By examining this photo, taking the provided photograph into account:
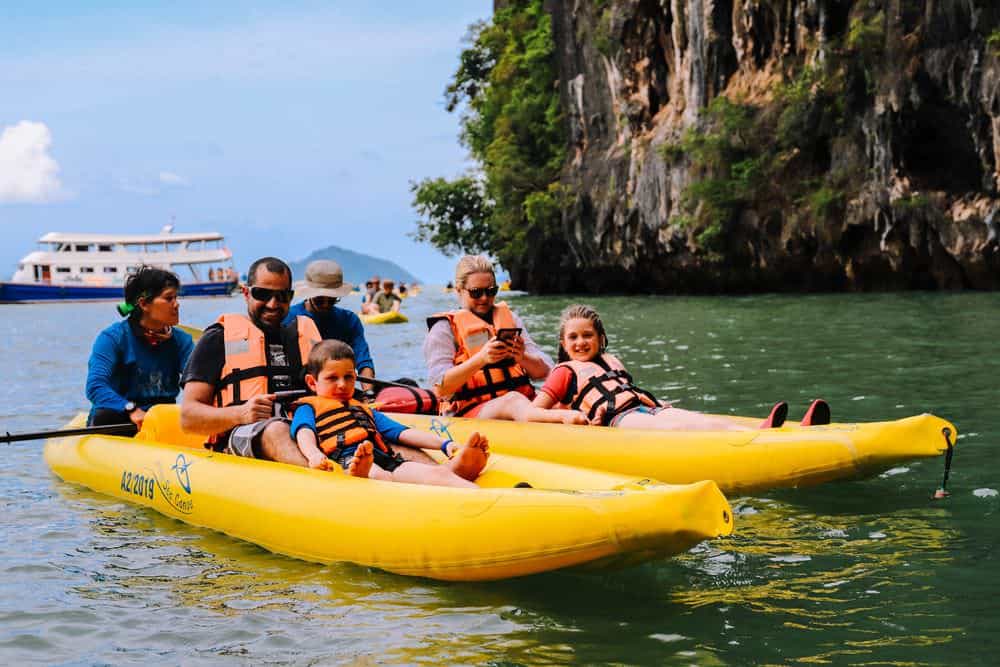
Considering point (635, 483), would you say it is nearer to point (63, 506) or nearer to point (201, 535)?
point (201, 535)

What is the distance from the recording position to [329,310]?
8.12m

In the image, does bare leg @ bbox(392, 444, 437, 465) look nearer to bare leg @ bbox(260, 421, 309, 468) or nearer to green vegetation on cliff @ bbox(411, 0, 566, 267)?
bare leg @ bbox(260, 421, 309, 468)

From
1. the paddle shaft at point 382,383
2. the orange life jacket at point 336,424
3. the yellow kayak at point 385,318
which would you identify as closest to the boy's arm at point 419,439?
the orange life jacket at point 336,424

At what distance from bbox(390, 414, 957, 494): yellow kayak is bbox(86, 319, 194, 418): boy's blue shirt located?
2449 millimetres

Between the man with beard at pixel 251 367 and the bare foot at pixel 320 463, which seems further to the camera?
the man with beard at pixel 251 367

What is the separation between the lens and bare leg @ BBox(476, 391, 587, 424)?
7.04 meters

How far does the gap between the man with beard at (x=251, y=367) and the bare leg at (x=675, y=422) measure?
6.66 feet

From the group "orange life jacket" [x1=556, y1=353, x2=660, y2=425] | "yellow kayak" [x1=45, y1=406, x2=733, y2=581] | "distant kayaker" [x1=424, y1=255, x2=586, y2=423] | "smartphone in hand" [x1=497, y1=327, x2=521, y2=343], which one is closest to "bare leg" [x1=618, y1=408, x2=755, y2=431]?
→ "orange life jacket" [x1=556, y1=353, x2=660, y2=425]

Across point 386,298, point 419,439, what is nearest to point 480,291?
point 419,439

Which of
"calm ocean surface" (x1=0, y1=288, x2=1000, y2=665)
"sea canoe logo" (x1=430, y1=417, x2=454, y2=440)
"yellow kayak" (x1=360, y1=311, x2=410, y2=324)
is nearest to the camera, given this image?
"calm ocean surface" (x1=0, y1=288, x2=1000, y2=665)

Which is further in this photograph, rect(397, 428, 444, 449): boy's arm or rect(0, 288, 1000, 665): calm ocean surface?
rect(397, 428, 444, 449): boy's arm

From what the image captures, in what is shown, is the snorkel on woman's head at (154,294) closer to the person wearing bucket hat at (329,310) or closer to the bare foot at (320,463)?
the person wearing bucket hat at (329,310)

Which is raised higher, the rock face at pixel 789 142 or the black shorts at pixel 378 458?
the rock face at pixel 789 142

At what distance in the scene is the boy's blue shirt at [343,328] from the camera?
8.12 meters
